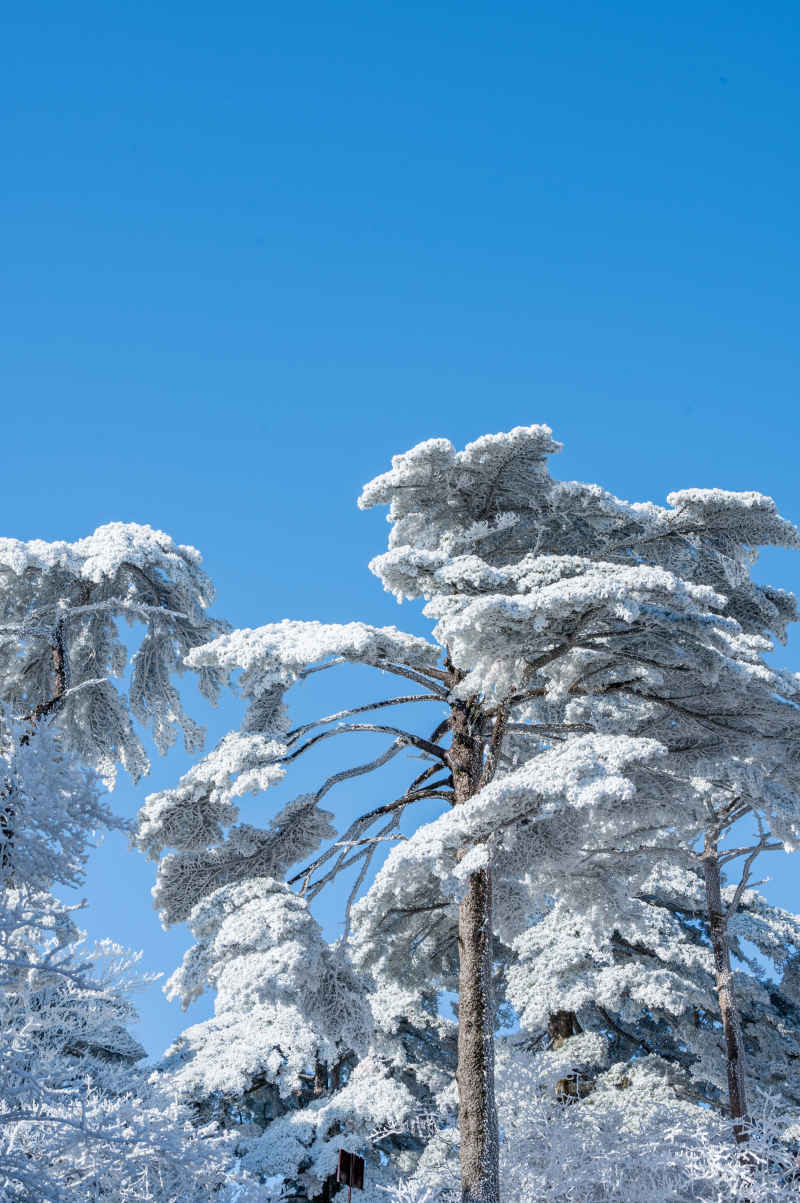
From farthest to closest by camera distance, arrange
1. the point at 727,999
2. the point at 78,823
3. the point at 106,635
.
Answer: the point at 106,635 → the point at 727,999 → the point at 78,823

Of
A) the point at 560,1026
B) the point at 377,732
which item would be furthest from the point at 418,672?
the point at 560,1026

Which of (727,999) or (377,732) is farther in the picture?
(727,999)

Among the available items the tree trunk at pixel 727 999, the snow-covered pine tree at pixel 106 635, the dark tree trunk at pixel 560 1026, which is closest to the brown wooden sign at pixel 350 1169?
the tree trunk at pixel 727 999

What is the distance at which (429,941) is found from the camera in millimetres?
13211

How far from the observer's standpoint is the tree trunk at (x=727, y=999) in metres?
13.5

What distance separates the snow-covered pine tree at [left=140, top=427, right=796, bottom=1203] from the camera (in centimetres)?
889

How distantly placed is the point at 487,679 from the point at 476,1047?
3601 millimetres

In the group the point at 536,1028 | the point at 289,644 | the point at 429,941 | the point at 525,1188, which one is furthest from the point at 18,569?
the point at 536,1028

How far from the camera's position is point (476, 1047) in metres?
9.48

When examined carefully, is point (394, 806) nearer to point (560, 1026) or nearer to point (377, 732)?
point (377, 732)

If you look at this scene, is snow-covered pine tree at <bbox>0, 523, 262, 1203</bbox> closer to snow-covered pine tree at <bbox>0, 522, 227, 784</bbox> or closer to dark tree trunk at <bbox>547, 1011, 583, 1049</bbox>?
snow-covered pine tree at <bbox>0, 522, 227, 784</bbox>

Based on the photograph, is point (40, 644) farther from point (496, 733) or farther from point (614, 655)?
point (614, 655)

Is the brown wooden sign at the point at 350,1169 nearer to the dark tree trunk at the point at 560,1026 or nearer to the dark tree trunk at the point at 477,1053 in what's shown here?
the dark tree trunk at the point at 477,1053

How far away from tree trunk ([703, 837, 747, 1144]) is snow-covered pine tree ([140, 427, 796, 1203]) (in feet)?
14.0
